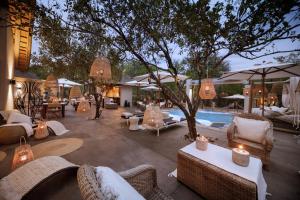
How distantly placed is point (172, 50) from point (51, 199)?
16.2ft

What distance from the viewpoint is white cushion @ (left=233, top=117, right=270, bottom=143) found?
334 cm

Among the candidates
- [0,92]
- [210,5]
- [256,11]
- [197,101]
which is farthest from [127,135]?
[0,92]

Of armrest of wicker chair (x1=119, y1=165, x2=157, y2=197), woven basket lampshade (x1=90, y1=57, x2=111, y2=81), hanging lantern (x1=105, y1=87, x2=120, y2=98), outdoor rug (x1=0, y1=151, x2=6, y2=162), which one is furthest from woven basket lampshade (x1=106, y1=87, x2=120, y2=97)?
armrest of wicker chair (x1=119, y1=165, x2=157, y2=197)

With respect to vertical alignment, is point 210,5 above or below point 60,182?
above

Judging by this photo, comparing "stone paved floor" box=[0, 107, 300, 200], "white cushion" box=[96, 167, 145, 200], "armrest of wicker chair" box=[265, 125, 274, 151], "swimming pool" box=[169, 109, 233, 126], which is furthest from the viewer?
"swimming pool" box=[169, 109, 233, 126]

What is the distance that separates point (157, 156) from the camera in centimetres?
370

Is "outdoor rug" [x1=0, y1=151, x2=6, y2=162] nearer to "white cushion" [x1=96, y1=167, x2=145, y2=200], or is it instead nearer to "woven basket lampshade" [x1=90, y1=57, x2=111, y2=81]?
"woven basket lampshade" [x1=90, y1=57, x2=111, y2=81]

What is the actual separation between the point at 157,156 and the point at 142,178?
6.59 ft

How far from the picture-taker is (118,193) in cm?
103

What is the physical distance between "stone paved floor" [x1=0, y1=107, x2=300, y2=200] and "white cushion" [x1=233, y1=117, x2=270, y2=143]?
738 millimetres

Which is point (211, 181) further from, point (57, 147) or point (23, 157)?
point (57, 147)

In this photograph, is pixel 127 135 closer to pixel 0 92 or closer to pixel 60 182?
pixel 60 182

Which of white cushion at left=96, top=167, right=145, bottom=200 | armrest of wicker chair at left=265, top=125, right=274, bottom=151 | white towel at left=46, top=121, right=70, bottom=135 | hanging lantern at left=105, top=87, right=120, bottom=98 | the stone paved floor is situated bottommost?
the stone paved floor

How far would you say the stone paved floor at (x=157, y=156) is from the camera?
2.44 metres
